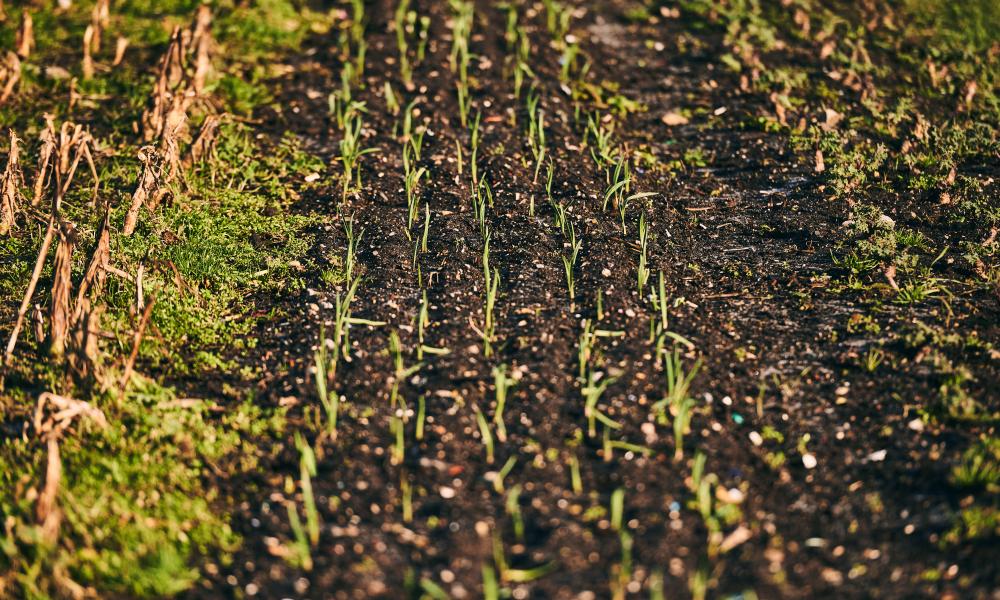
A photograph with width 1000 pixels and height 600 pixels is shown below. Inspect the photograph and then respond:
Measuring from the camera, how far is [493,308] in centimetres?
358

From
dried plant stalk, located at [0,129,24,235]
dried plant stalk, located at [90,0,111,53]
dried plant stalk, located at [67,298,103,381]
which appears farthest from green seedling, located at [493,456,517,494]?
dried plant stalk, located at [90,0,111,53]

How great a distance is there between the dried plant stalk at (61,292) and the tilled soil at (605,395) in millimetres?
715

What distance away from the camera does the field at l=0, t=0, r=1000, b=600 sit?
8.79 feet

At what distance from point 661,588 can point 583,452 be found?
562 millimetres

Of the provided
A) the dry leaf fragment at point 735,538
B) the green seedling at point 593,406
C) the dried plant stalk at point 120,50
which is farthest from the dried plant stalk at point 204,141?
the dry leaf fragment at point 735,538

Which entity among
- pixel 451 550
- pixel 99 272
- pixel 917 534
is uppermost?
pixel 99 272

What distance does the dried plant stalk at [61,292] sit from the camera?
314 centimetres

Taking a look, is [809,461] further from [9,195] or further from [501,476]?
[9,195]

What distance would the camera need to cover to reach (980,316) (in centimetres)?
352

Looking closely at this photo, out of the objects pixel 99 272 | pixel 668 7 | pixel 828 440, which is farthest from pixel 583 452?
pixel 668 7

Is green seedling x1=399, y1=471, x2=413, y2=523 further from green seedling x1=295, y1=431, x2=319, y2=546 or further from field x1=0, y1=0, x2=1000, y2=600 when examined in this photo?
green seedling x1=295, y1=431, x2=319, y2=546

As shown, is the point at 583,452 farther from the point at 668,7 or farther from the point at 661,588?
the point at 668,7

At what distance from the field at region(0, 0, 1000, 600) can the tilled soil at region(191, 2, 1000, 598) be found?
0.04 feet

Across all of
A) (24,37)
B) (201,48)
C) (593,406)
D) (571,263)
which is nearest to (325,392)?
(593,406)
